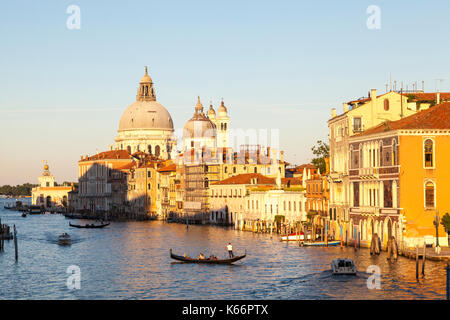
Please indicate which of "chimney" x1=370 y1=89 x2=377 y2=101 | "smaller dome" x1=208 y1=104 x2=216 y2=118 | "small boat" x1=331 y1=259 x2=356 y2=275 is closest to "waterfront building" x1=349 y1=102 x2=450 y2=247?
"small boat" x1=331 y1=259 x2=356 y2=275

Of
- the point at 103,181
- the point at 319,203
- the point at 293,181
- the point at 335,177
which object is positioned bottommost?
the point at 319,203

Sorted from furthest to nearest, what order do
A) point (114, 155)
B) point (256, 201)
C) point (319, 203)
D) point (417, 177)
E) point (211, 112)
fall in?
point (114, 155) → point (211, 112) → point (256, 201) → point (319, 203) → point (417, 177)

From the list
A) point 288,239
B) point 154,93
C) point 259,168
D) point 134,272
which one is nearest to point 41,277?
point 134,272

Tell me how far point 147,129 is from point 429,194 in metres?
120

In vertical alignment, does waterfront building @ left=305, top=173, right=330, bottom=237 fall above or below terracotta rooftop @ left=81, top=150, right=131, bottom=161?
below

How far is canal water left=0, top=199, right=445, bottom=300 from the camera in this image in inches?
1227

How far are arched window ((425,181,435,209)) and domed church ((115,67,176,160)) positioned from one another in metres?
117

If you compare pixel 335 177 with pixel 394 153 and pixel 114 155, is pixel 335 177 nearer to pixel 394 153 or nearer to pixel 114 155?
pixel 394 153

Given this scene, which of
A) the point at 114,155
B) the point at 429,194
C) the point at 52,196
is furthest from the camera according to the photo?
the point at 52,196

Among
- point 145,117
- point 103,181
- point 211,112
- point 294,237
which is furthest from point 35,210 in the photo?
point 294,237

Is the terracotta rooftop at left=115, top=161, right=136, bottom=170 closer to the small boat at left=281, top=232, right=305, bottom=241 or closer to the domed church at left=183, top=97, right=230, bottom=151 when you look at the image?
the domed church at left=183, top=97, right=230, bottom=151

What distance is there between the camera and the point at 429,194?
131 feet

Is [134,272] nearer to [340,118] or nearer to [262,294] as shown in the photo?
[262,294]
